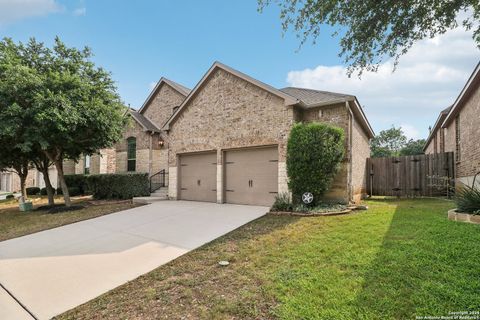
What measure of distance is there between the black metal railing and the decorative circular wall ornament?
34.1ft

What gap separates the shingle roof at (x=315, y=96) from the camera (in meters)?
8.89

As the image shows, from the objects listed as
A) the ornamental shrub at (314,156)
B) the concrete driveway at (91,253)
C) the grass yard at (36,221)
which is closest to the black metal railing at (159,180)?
the grass yard at (36,221)

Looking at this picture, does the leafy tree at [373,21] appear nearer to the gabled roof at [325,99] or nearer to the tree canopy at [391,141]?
the gabled roof at [325,99]

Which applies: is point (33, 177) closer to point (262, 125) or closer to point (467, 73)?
point (262, 125)

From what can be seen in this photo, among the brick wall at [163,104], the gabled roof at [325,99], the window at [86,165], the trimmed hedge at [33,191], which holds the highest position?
the brick wall at [163,104]

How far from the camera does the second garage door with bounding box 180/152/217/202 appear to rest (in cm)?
1123

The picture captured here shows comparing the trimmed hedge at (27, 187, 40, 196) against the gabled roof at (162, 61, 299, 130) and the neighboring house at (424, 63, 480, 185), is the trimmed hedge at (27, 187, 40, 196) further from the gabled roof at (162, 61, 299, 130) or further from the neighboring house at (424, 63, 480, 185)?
the neighboring house at (424, 63, 480, 185)

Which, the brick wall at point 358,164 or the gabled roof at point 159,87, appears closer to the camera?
the brick wall at point 358,164

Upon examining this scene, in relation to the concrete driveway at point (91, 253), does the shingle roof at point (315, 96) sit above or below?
above

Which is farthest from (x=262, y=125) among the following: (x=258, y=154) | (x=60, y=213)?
(x=60, y=213)

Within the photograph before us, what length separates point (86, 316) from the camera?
2.91 meters

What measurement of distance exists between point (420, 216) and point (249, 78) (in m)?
7.62

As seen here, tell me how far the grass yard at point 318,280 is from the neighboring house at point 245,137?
14.0 ft

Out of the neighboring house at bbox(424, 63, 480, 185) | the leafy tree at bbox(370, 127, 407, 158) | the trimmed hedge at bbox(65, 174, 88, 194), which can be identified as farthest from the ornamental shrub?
the leafy tree at bbox(370, 127, 407, 158)
